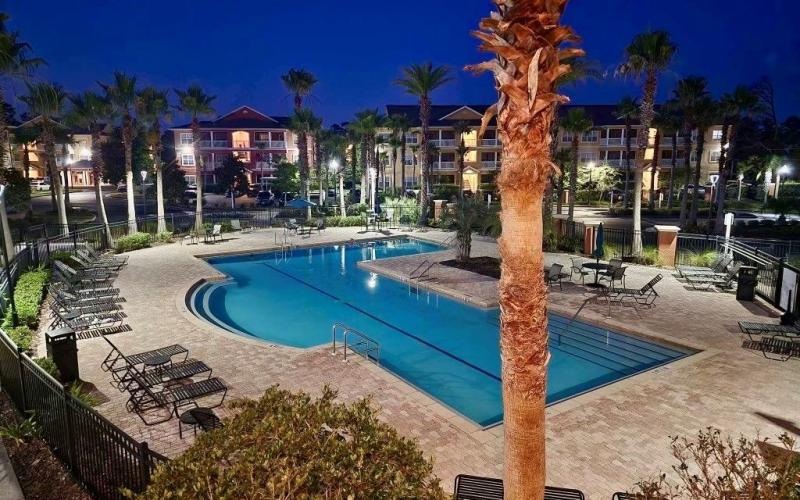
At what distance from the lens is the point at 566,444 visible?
710cm

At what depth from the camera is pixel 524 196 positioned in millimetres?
4129

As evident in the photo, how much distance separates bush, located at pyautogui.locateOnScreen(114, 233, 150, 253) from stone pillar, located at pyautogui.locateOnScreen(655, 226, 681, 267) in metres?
22.4

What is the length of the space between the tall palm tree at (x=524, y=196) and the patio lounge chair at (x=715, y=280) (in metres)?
14.2

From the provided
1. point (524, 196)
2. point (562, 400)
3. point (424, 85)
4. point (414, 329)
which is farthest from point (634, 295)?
point (424, 85)

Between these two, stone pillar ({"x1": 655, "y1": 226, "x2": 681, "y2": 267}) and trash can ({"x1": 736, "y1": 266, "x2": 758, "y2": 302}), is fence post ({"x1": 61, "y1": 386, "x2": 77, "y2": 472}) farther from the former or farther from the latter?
stone pillar ({"x1": 655, "y1": 226, "x2": 681, "y2": 267})

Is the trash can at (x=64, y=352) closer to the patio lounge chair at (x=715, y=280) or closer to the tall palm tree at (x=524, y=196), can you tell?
the tall palm tree at (x=524, y=196)

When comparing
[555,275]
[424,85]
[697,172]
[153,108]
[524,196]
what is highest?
[424,85]

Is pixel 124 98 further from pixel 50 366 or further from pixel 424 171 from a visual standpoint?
pixel 50 366

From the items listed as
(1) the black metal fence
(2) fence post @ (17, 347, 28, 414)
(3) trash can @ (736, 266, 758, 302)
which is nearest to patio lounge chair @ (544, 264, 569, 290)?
(3) trash can @ (736, 266, 758, 302)

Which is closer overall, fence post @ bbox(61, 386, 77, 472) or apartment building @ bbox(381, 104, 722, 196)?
fence post @ bbox(61, 386, 77, 472)

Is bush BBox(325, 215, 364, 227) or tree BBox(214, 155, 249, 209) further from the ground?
tree BBox(214, 155, 249, 209)

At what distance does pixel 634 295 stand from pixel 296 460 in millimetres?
13555

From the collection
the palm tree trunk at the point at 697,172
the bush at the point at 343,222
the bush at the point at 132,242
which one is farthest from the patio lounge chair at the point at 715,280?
the bush at the point at 132,242

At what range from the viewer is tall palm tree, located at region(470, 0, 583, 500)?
13.0ft
